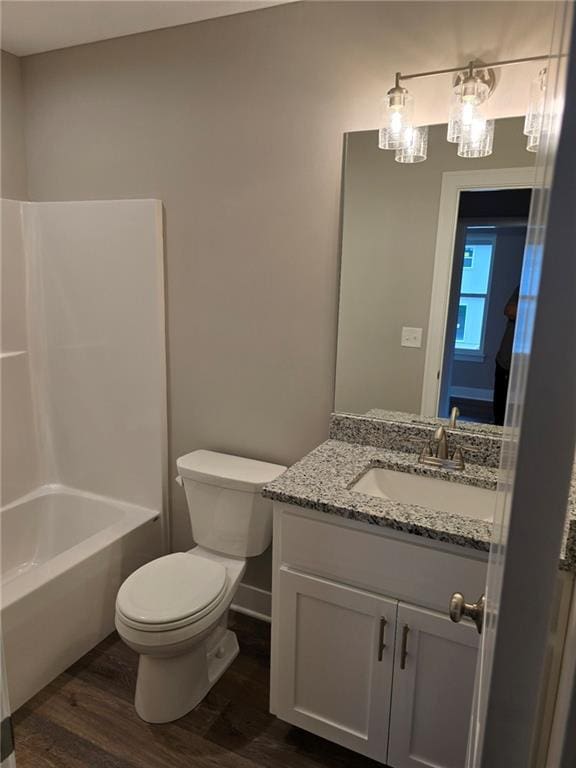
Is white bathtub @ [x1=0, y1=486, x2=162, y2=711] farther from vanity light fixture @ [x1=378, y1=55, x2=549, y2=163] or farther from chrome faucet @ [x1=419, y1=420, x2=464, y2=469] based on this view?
vanity light fixture @ [x1=378, y1=55, x2=549, y2=163]

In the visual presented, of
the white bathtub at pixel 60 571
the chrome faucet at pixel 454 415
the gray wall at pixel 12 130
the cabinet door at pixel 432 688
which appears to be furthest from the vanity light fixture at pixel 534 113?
the gray wall at pixel 12 130

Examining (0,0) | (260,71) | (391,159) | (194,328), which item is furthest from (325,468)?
(0,0)

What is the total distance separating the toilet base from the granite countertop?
73cm

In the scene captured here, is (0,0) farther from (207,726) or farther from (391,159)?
(207,726)

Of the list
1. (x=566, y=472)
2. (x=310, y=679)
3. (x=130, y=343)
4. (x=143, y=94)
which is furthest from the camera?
(x=130, y=343)

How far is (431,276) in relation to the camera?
5.93ft

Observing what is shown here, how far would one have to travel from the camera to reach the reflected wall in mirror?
5.45 feet

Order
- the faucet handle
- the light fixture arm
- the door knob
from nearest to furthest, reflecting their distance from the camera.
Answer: the door knob → the light fixture arm → the faucet handle

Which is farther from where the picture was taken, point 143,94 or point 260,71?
point 143,94

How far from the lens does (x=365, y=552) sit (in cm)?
146

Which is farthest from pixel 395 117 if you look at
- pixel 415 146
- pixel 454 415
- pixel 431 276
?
pixel 454 415

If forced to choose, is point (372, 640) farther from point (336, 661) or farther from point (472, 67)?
point (472, 67)

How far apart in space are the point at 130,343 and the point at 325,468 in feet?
3.87

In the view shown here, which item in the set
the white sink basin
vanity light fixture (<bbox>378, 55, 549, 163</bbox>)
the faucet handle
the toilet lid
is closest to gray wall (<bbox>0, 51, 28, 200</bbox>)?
vanity light fixture (<bbox>378, 55, 549, 163</bbox>)
